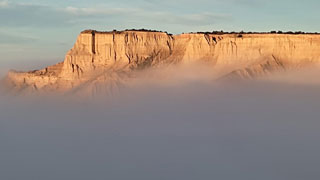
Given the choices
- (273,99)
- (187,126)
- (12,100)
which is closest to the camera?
(187,126)

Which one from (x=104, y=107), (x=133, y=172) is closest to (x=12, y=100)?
(x=104, y=107)

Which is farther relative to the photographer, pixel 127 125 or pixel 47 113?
pixel 47 113

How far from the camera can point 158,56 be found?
109750 millimetres

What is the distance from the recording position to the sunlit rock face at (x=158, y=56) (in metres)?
102

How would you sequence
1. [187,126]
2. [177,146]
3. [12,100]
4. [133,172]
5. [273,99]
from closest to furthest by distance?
[133,172] < [177,146] < [187,126] < [273,99] < [12,100]

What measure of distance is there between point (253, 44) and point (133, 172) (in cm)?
4119

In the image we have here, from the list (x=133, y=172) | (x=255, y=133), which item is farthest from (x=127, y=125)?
(x=133, y=172)

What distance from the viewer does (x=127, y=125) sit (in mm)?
100375

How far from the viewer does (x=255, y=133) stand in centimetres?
8944

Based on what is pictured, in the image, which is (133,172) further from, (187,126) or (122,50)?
(122,50)

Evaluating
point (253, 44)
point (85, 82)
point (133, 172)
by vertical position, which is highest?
point (253, 44)

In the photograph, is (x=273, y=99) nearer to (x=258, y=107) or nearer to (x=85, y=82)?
(x=258, y=107)

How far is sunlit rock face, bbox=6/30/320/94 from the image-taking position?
101688mm

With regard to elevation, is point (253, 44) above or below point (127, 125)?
above
